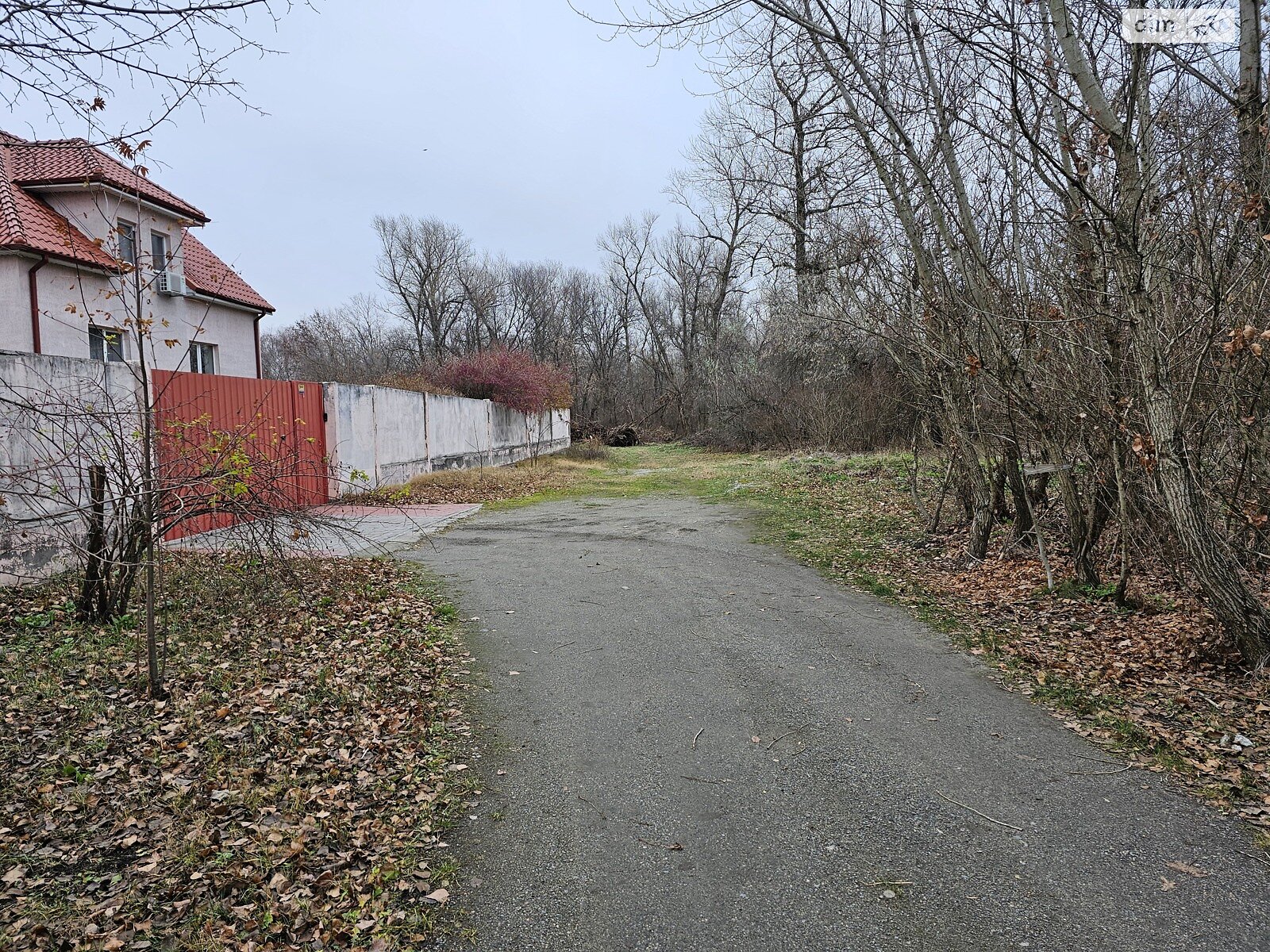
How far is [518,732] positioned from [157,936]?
1956 mm

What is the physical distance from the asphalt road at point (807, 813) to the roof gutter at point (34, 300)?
14.5 m

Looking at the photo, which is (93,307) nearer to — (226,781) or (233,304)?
(233,304)

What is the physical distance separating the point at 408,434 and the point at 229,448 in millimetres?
11077

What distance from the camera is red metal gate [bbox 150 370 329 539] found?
498 centimetres

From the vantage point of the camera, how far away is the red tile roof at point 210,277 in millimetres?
20891

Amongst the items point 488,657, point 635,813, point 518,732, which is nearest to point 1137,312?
point 635,813

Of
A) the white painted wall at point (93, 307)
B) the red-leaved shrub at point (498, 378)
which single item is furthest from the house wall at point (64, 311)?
the red-leaved shrub at point (498, 378)

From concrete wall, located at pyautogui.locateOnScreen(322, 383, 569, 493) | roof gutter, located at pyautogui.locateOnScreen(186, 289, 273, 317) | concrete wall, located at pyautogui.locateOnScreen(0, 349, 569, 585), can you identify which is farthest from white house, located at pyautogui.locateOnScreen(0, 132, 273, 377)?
concrete wall, located at pyautogui.locateOnScreen(0, 349, 569, 585)

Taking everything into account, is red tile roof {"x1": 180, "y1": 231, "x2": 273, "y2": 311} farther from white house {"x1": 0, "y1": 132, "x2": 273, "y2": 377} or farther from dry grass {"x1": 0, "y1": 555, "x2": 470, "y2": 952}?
dry grass {"x1": 0, "y1": 555, "x2": 470, "y2": 952}

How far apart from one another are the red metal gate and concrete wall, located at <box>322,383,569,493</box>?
0.42m

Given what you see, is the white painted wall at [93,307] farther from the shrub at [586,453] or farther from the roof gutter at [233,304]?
the shrub at [586,453]

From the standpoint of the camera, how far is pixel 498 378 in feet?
76.3

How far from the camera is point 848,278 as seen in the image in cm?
859

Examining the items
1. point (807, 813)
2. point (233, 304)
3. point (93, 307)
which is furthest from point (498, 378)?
point (807, 813)
